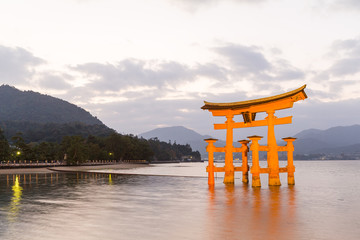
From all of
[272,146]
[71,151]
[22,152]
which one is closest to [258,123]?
[272,146]

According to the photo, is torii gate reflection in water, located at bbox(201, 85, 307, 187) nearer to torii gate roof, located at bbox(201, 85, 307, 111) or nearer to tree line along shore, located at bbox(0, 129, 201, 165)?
torii gate roof, located at bbox(201, 85, 307, 111)

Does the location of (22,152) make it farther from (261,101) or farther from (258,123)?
(261,101)

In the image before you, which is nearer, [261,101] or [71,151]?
[261,101]

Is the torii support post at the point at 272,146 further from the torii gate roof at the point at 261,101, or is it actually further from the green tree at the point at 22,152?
the green tree at the point at 22,152

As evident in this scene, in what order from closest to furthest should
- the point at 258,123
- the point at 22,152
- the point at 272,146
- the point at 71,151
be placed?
the point at 272,146
the point at 258,123
the point at 22,152
the point at 71,151

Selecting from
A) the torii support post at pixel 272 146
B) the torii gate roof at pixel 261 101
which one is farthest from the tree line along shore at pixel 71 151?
the torii support post at pixel 272 146

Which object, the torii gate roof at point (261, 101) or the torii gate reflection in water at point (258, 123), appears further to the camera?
the torii gate reflection in water at point (258, 123)

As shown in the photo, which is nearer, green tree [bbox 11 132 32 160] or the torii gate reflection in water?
the torii gate reflection in water

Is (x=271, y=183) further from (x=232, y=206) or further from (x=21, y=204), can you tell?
(x=21, y=204)

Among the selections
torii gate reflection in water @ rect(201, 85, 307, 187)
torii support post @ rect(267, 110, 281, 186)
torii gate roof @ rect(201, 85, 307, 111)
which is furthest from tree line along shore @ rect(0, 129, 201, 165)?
torii support post @ rect(267, 110, 281, 186)

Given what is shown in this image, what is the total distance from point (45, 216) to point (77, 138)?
8479 cm

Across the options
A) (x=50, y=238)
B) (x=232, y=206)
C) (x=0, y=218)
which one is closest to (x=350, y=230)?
(x=232, y=206)

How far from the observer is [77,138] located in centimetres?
9438

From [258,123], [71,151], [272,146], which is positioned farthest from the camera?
[71,151]
